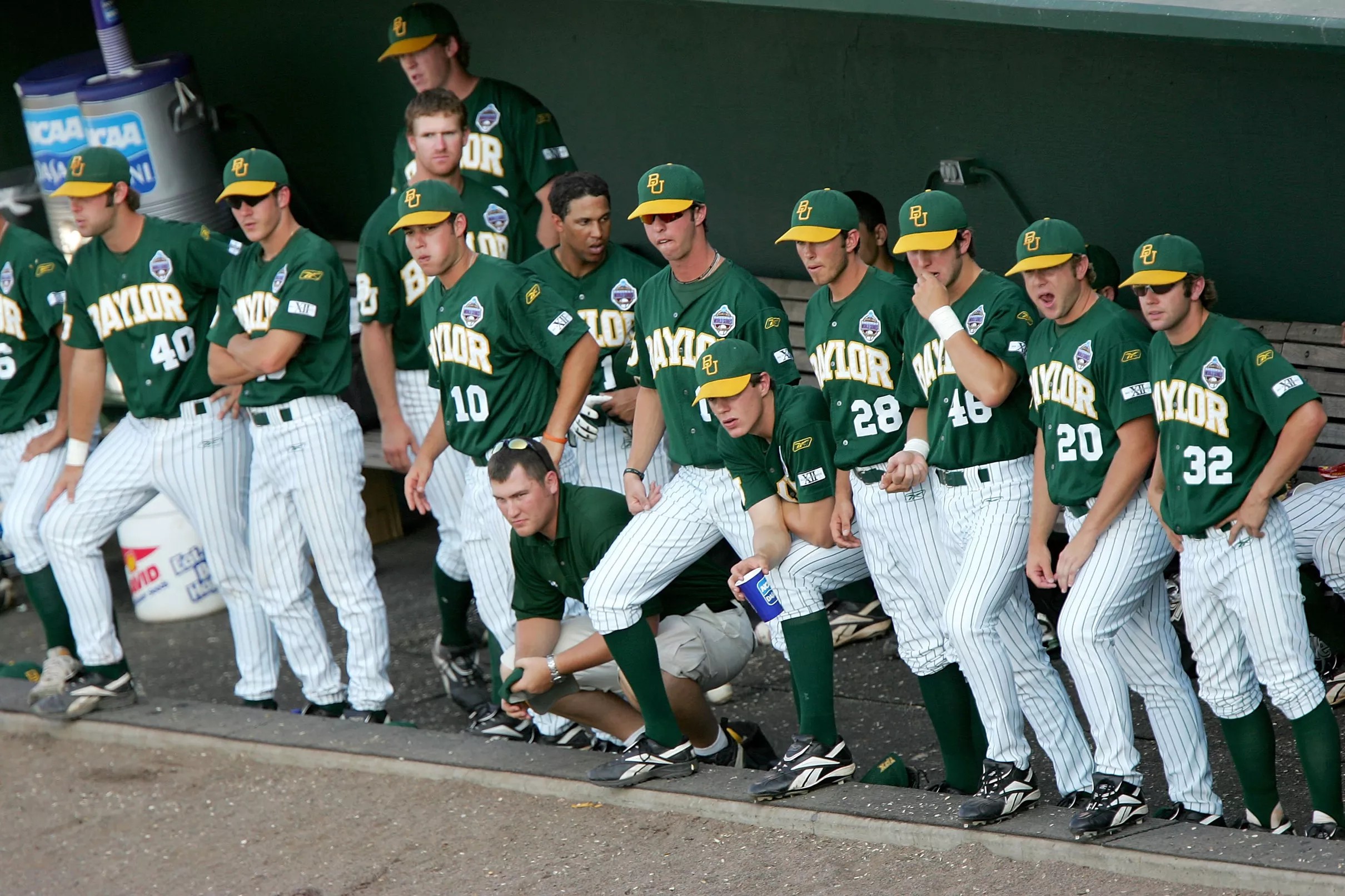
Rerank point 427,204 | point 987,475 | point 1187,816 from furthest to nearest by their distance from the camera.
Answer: point 427,204
point 987,475
point 1187,816

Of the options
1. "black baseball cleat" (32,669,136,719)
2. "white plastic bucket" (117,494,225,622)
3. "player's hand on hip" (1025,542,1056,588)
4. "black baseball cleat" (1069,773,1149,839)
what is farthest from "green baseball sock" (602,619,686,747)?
"white plastic bucket" (117,494,225,622)

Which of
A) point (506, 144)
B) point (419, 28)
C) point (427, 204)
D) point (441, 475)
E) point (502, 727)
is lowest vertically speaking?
point (502, 727)

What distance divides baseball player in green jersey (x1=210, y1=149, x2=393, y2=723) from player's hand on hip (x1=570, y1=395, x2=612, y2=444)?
77 centimetres

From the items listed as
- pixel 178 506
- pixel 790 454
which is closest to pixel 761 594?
pixel 790 454

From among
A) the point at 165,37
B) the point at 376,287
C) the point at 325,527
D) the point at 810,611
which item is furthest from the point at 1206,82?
the point at 165,37

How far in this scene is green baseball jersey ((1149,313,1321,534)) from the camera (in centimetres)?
430

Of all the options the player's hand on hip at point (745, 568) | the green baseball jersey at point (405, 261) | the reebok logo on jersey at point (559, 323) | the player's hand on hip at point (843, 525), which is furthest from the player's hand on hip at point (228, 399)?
the player's hand on hip at point (843, 525)

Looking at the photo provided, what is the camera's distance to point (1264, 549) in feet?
14.3

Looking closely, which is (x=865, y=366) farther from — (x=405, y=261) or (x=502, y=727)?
(x=405, y=261)

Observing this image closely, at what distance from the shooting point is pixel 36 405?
673 centimetres

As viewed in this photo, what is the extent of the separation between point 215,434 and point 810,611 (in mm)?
2384

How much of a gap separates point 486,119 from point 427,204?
124 cm

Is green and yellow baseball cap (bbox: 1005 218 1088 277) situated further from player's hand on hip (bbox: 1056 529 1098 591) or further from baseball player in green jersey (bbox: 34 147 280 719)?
baseball player in green jersey (bbox: 34 147 280 719)

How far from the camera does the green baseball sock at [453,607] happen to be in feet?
21.5
